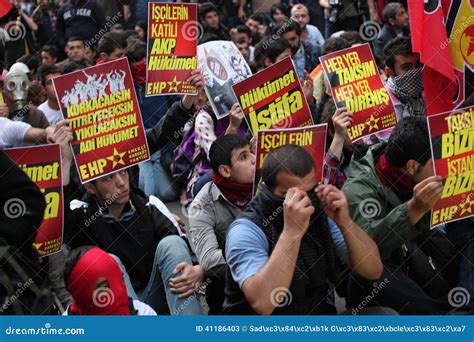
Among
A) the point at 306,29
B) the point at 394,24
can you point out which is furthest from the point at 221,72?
the point at 306,29

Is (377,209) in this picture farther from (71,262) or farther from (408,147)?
(71,262)

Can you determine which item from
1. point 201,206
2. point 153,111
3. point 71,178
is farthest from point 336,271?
point 153,111

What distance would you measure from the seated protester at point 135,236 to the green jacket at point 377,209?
2.92 feet

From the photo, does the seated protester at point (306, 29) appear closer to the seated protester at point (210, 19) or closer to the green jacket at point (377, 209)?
the seated protester at point (210, 19)

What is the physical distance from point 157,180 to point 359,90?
130 inches

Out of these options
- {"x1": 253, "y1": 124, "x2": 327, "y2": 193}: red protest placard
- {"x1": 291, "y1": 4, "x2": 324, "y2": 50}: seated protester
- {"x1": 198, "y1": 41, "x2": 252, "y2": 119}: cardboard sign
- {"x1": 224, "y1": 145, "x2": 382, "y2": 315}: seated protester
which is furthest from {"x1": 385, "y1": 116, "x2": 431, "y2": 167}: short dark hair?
{"x1": 291, "y1": 4, "x2": 324, "y2": 50}: seated protester

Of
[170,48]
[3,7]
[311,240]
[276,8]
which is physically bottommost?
[276,8]

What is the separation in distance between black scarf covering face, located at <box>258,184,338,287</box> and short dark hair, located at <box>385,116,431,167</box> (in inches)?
33.1

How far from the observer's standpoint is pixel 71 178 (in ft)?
22.5

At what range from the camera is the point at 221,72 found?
7621mm

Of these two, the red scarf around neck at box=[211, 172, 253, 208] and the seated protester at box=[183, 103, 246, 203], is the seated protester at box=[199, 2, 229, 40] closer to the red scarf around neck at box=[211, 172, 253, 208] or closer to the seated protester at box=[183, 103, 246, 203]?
the seated protester at box=[183, 103, 246, 203]

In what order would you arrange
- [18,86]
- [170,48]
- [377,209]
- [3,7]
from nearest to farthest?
[377,209] < [170,48] < [3,7] < [18,86]

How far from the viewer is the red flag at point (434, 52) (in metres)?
6.68

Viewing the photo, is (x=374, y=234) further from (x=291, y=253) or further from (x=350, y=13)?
(x=350, y=13)
